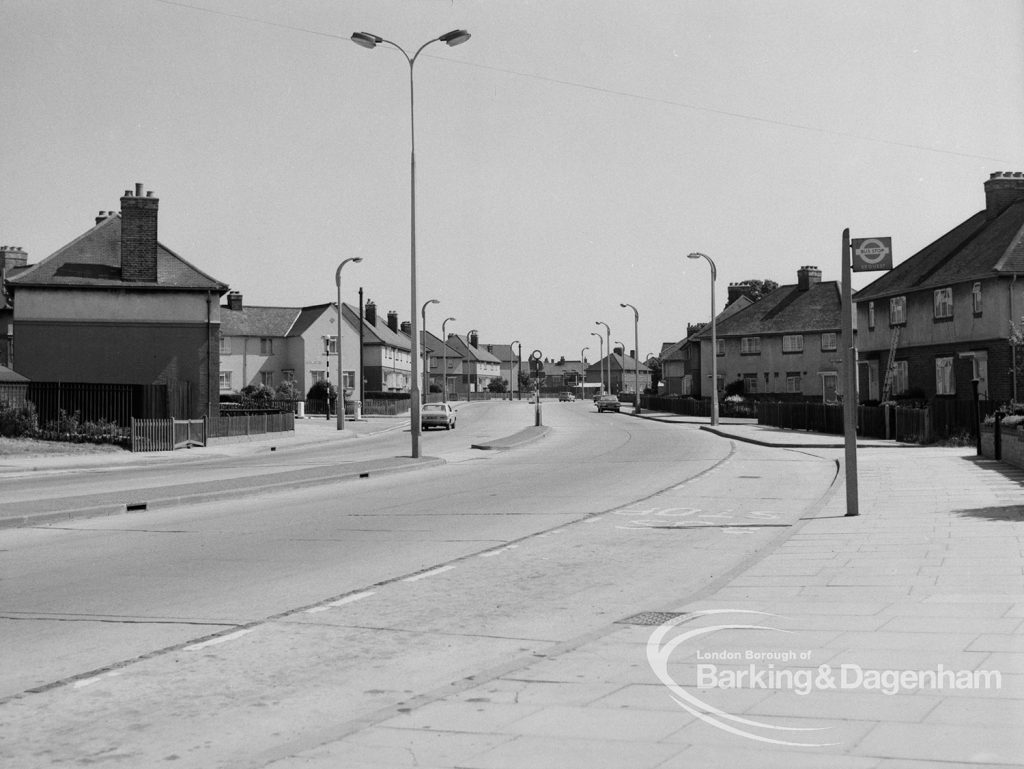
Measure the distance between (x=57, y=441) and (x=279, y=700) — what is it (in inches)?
1164

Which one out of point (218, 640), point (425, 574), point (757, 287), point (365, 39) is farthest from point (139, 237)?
point (757, 287)

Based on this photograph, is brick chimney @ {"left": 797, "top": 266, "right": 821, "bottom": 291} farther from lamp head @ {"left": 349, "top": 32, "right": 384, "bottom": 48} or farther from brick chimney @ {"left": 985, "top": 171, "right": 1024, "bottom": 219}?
lamp head @ {"left": 349, "top": 32, "right": 384, "bottom": 48}

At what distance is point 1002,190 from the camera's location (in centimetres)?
4388

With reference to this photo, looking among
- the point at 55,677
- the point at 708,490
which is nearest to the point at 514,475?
the point at 708,490

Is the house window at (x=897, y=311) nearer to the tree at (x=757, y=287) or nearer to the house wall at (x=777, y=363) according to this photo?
the house wall at (x=777, y=363)

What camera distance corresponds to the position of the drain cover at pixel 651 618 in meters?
7.47

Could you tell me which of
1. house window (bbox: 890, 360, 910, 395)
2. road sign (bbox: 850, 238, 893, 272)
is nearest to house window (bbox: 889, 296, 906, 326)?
house window (bbox: 890, 360, 910, 395)

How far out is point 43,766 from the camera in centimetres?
479

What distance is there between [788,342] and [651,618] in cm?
6734

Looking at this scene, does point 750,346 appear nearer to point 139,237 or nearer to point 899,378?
point 899,378

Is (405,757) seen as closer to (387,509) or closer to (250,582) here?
(250,582)

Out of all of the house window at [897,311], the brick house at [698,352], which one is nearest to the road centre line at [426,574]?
the house window at [897,311]

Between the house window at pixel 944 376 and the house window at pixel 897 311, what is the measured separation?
376cm

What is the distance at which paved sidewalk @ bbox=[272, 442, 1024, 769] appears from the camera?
15.4ft
